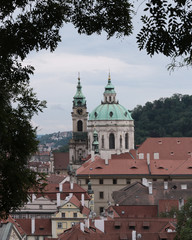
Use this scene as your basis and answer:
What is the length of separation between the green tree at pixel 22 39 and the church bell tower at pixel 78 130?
113 meters

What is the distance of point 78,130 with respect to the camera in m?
134

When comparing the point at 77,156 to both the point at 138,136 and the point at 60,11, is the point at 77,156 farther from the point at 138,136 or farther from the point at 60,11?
the point at 60,11

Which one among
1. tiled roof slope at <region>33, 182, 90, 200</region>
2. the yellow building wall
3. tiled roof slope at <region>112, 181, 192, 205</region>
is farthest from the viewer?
tiled roof slope at <region>33, 182, 90, 200</region>

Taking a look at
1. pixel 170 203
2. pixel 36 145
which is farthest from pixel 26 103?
pixel 170 203

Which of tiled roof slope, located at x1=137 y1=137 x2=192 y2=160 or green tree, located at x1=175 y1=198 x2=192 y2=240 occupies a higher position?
tiled roof slope, located at x1=137 y1=137 x2=192 y2=160

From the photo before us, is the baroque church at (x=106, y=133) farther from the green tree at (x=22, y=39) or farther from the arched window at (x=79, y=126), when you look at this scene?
the green tree at (x=22, y=39)

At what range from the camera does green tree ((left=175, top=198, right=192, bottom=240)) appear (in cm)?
3866

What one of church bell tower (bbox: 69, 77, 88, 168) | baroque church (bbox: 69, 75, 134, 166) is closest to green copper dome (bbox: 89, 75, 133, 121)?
baroque church (bbox: 69, 75, 134, 166)

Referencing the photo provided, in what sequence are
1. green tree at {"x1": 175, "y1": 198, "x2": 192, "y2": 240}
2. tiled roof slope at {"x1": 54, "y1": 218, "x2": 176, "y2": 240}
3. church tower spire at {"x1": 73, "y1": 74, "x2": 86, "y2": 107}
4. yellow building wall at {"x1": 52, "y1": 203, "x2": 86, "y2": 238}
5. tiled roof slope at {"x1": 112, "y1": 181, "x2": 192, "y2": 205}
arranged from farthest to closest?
church tower spire at {"x1": 73, "y1": 74, "x2": 86, "y2": 107}, tiled roof slope at {"x1": 112, "y1": 181, "x2": 192, "y2": 205}, yellow building wall at {"x1": 52, "y1": 203, "x2": 86, "y2": 238}, tiled roof slope at {"x1": 54, "y1": 218, "x2": 176, "y2": 240}, green tree at {"x1": 175, "y1": 198, "x2": 192, "y2": 240}

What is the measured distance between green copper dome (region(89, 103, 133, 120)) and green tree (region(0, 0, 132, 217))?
109436 millimetres

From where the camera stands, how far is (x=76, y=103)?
13638 centimetres

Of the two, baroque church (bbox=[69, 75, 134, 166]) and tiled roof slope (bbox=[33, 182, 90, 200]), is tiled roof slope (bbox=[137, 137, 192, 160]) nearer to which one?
baroque church (bbox=[69, 75, 134, 166])

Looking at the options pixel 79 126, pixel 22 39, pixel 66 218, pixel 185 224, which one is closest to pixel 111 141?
pixel 79 126

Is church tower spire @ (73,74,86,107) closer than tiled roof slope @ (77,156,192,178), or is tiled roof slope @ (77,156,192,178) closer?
tiled roof slope @ (77,156,192,178)
